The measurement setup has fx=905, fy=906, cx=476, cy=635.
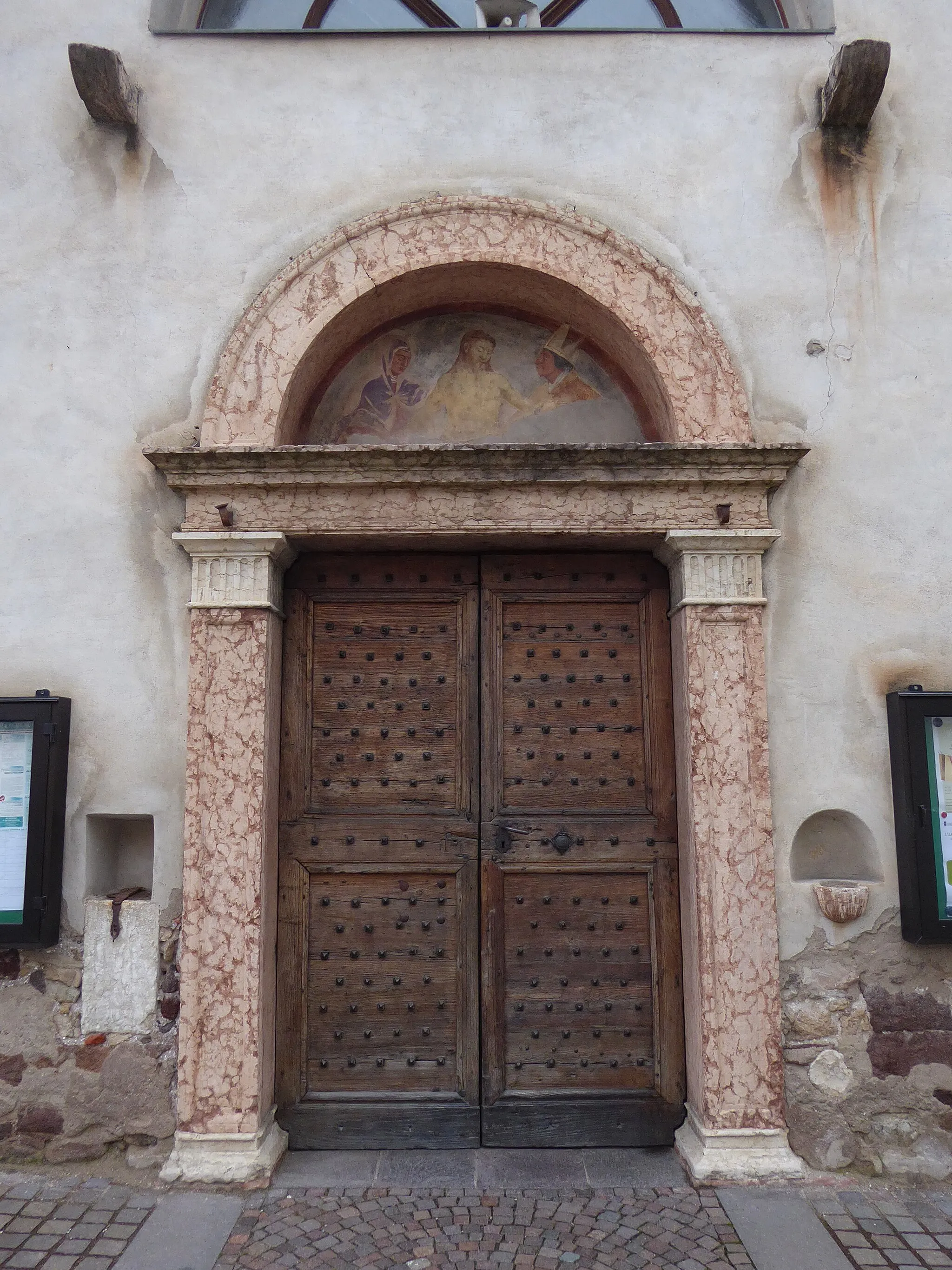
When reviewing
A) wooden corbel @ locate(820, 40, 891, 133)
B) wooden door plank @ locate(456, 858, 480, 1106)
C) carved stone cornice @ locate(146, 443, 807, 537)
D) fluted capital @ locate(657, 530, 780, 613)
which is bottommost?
wooden door plank @ locate(456, 858, 480, 1106)

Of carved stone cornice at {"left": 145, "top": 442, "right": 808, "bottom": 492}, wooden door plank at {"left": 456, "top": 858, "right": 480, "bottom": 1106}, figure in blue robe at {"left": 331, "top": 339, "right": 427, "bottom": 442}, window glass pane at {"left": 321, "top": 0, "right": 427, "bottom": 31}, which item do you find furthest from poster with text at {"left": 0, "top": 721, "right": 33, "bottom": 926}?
window glass pane at {"left": 321, "top": 0, "right": 427, "bottom": 31}

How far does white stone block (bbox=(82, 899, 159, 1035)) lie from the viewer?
3410mm

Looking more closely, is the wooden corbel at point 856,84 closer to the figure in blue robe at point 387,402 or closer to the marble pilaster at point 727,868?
the marble pilaster at point 727,868

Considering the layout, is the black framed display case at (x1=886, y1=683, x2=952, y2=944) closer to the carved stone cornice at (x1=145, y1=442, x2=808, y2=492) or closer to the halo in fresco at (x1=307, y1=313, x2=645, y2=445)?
the carved stone cornice at (x1=145, y1=442, x2=808, y2=492)

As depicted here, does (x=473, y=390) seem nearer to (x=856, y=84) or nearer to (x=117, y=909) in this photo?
(x=856, y=84)

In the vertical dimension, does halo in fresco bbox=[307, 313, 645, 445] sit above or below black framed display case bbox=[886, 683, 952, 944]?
above

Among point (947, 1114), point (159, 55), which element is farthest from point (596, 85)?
point (947, 1114)

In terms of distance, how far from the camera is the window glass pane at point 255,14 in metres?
4.25

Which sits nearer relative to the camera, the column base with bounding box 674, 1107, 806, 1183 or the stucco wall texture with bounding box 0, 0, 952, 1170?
the column base with bounding box 674, 1107, 806, 1183

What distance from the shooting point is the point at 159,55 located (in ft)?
12.5

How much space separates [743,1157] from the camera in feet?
10.7

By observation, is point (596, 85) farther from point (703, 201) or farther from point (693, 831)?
point (693, 831)

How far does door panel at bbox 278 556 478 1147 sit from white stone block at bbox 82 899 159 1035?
1.62 feet

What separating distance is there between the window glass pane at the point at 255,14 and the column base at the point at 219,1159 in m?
4.73
